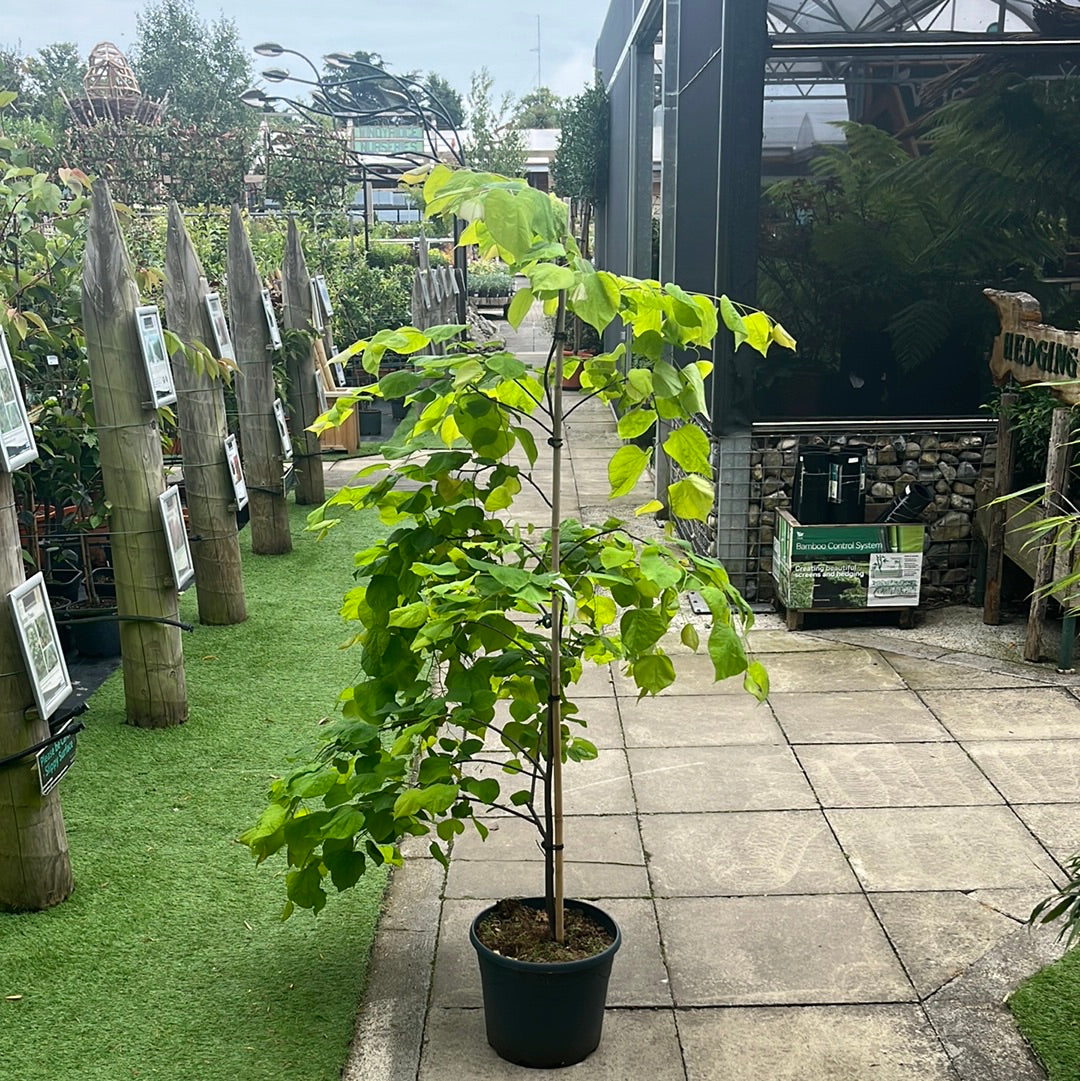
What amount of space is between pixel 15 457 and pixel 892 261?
5.55 metres

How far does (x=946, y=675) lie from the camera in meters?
6.72

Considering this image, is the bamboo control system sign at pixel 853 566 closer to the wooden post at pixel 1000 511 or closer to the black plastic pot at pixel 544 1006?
the wooden post at pixel 1000 511

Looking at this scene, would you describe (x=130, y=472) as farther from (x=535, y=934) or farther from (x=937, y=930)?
(x=937, y=930)

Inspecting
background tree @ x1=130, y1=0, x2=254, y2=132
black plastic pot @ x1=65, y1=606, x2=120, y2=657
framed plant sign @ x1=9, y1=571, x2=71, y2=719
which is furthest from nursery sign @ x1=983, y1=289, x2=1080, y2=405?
background tree @ x1=130, y1=0, x2=254, y2=132

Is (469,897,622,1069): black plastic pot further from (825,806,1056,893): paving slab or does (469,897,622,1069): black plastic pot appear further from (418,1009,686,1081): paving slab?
(825,806,1056,893): paving slab

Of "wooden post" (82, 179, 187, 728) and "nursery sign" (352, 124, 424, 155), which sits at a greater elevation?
"nursery sign" (352, 124, 424, 155)

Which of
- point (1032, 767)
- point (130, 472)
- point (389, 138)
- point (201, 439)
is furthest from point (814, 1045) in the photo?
point (389, 138)

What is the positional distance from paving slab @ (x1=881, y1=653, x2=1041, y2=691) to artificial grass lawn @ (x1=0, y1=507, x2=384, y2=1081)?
3153 millimetres

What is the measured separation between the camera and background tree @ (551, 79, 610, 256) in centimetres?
1903

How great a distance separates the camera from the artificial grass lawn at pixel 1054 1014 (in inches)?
135

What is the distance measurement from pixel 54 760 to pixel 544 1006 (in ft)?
6.44

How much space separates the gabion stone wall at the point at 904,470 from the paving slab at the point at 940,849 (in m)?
3.11

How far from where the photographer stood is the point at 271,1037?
3477 millimetres

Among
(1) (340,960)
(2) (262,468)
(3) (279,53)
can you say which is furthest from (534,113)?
(1) (340,960)
